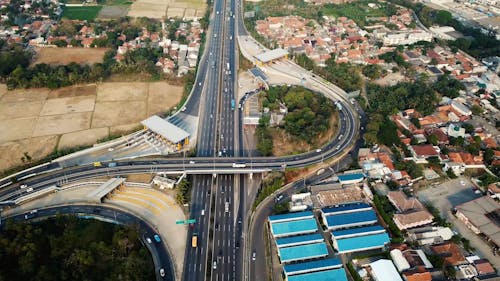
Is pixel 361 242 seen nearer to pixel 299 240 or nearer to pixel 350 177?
pixel 299 240

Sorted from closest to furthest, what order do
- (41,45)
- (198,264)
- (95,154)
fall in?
(198,264), (95,154), (41,45)

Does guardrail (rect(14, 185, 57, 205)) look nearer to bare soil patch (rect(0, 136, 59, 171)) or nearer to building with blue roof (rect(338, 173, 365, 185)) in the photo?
bare soil patch (rect(0, 136, 59, 171))

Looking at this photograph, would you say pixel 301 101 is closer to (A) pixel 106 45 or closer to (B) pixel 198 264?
(B) pixel 198 264

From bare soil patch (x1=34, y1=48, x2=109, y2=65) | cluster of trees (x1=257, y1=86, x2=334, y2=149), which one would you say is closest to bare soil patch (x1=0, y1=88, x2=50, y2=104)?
bare soil patch (x1=34, y1=48, x2=109, y2=65)

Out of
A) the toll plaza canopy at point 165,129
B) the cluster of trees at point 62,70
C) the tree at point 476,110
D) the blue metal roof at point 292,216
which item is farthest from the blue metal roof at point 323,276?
the cluster of trees at point 62,70

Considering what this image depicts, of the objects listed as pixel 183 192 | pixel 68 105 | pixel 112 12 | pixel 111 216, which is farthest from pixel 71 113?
pixel 112 12

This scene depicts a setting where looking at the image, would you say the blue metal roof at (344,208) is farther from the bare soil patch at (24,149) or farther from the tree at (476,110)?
the bare soil patch at (24,149)

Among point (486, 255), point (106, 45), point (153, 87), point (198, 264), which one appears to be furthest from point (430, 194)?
point (106, 45)
